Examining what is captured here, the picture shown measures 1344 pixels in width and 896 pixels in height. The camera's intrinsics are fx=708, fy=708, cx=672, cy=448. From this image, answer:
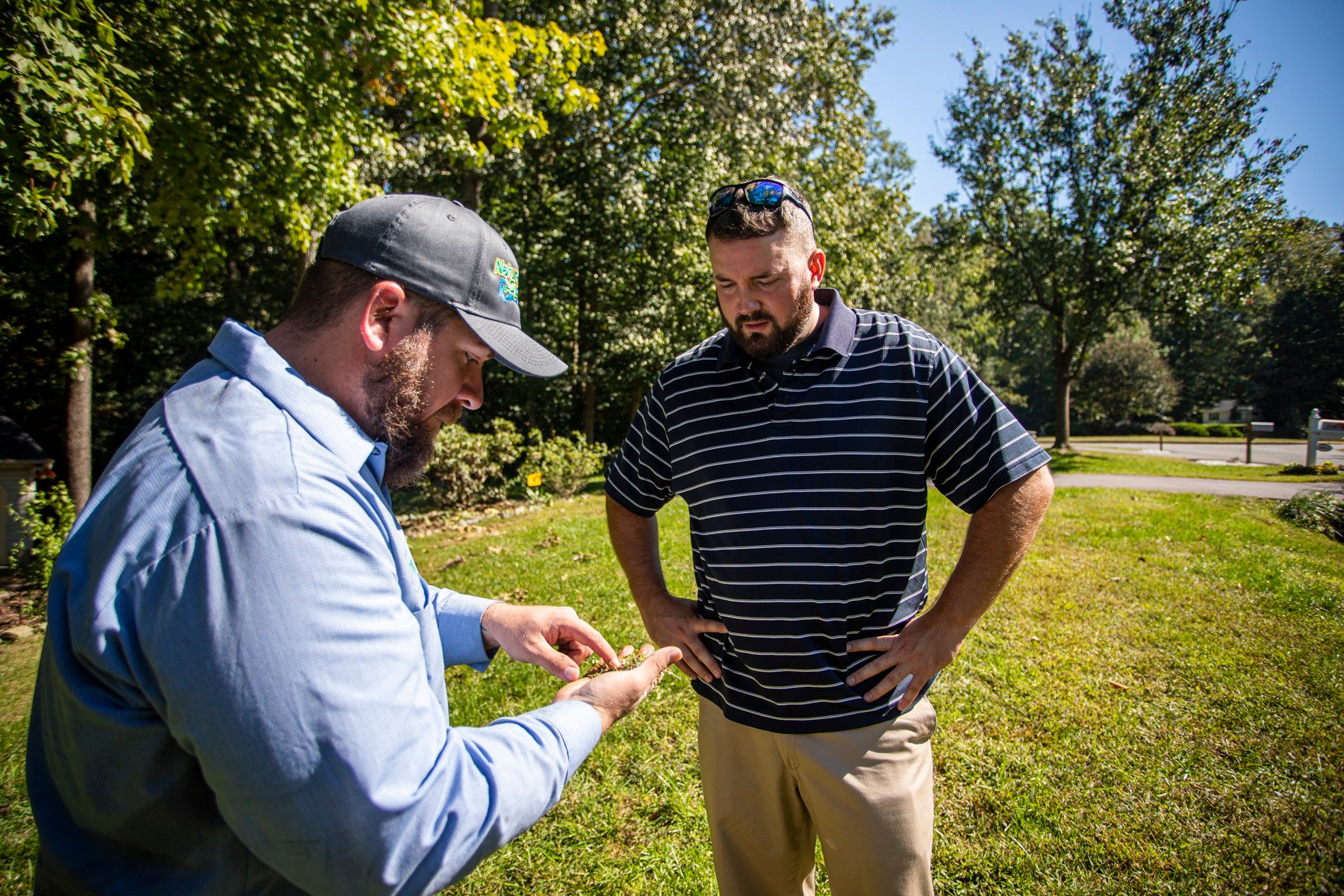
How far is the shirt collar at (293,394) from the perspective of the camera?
124 centimetres

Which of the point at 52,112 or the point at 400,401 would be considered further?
the point at 52,112

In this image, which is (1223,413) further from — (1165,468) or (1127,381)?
(1165,468)

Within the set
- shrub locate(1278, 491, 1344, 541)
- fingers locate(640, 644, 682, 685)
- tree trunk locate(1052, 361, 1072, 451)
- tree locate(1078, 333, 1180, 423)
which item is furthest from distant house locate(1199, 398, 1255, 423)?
fingers locate(640, 644, 682, 685)

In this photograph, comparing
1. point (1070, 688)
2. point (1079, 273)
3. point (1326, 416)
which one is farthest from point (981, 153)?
point (1070, 688)

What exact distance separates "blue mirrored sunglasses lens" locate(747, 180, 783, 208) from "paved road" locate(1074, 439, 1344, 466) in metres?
14.8

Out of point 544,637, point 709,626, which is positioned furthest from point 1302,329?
point 544,637

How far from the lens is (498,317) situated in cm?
160

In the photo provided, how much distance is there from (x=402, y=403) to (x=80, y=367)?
9834 mm

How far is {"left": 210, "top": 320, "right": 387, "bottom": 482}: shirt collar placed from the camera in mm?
1237

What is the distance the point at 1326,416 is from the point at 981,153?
11490 mm

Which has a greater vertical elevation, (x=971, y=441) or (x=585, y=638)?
(x=971, y=441)

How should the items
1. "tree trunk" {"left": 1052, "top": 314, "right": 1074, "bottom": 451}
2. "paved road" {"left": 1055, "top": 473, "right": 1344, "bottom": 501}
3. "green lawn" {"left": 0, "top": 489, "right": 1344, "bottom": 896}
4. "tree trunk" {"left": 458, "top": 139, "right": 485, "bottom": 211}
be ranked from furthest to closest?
Result: "tree trunk" {"left": 1052, "top": 314, "right": 1074, "bottom": 451} → "tree trunk" {"left": 458, "top": 139, "right": 485, "bottom": 211} → "paved road" {"left": 1055, "top": 473, "right": 1344, "bottom": 501} → "green lawn" {"left": 0, "top": 489, "right": 1344, "bottom": 896}

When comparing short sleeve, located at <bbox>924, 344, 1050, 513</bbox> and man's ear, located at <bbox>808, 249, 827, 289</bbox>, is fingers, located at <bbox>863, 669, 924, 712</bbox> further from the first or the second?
man's ear, located at <bbox>808, 249, 827, 289</bbox>

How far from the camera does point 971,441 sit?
205cm
